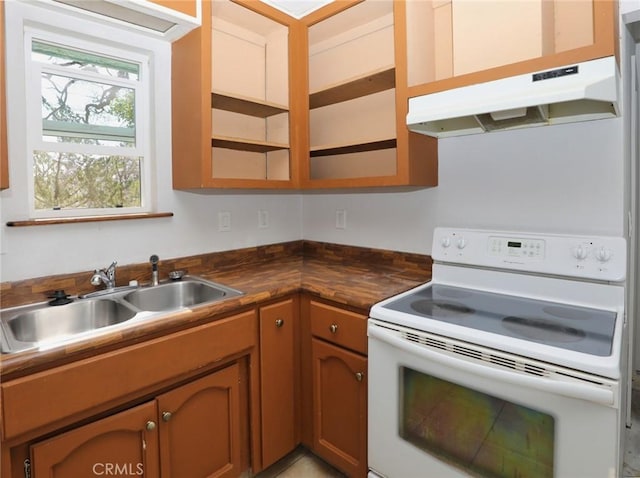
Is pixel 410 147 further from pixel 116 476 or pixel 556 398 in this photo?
pixel 116 476

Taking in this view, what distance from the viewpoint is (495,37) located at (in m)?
1.42

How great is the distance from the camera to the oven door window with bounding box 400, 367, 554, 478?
42.1 inches

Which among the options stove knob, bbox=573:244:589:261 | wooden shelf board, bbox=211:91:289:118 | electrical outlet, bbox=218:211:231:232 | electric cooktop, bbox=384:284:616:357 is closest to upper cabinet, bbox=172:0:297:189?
wooden shelf board, bbox=211:91:289:118

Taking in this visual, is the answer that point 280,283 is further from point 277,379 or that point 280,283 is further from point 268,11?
point 268,11

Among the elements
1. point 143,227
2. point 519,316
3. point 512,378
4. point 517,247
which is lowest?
point 512,378

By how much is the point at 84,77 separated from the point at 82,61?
0.07m

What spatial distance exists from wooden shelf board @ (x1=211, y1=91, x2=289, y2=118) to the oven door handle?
1307 millimetres

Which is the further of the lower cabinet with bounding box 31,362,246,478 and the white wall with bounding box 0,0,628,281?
the white wall with bounding box 0,0,628,281

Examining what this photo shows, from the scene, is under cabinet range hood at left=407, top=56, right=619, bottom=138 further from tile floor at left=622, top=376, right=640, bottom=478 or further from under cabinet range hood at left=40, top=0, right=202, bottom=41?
tile floor at left=622, top=376, right=640, bottom=478

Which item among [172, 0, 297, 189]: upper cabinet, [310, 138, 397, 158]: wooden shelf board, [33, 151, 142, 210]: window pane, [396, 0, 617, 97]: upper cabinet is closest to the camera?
[396, 0, 617, 97]: upper cabinet

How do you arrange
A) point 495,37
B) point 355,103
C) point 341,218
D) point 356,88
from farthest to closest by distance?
1. point 341,218
2. point 355,103
3. point 356,88
4. point 495,37

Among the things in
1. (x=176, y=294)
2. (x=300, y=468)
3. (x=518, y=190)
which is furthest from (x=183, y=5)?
(x=300, y=468)

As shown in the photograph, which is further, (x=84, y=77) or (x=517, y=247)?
(x=84, y=77)

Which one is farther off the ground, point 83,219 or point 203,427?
point 83,219
